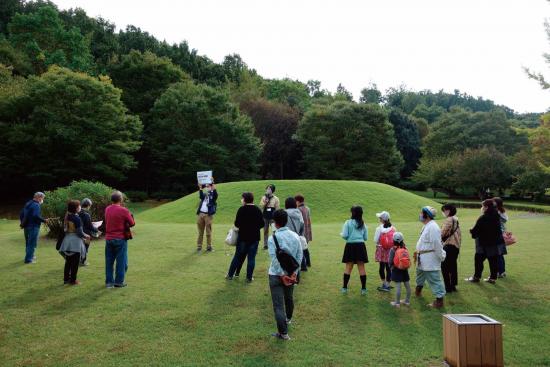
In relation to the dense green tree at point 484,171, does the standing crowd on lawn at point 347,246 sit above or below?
below

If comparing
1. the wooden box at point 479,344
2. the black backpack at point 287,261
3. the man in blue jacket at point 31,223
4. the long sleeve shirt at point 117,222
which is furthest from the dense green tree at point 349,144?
the wooden box at point 479,344

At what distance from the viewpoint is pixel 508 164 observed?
4919 centimetres

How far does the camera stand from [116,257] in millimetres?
10055

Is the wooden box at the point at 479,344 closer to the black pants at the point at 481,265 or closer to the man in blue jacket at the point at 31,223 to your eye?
the black pants at the point at 481,265

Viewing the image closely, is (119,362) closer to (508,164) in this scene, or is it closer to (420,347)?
(420,347)

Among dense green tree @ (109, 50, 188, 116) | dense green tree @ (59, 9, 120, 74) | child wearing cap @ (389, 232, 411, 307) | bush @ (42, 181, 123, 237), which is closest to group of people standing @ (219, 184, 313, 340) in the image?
child wearing cap @ (389, 232, 411, 307)

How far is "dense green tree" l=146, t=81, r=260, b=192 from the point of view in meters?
47.0

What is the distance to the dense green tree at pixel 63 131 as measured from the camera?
127 ft

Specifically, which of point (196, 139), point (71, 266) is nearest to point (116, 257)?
point (71, 266)

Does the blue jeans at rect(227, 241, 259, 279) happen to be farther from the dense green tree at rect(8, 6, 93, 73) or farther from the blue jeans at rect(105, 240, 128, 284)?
the dense green tree at rect(8, 6, 93, 73)

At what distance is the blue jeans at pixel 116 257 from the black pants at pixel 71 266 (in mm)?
833

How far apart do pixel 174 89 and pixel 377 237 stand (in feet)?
144

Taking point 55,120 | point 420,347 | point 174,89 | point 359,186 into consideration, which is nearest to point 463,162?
point 359,186

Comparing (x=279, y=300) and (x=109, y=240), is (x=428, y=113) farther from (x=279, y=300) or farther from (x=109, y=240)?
(x=279, y=300)
